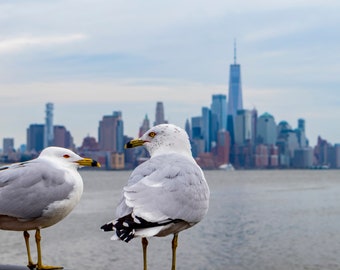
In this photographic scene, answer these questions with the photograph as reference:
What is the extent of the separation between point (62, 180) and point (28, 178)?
0.29 metres

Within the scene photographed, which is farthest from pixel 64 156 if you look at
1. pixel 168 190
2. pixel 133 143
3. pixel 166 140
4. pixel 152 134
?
pixel 168 190

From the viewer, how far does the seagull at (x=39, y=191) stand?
5734 mm

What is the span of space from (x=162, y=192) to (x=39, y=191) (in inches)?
60.9

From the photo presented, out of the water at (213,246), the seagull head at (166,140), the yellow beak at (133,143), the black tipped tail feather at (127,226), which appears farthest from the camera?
the water at (213,246)

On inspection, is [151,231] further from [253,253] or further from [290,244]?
[290,244]

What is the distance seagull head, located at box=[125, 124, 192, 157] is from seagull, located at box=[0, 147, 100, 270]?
2.33 feet

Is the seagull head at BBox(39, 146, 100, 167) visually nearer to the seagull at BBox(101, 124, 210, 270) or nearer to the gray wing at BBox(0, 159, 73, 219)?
the gray wing at BBox(0, 159, 73, 219)

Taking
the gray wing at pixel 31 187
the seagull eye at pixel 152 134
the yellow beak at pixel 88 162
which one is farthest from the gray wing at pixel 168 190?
the gray wing at pixel 31 187

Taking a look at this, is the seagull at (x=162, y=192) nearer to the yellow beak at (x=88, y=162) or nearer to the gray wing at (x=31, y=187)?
the yellow beak at (x=88, y=162)

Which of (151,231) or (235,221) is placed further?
(235,221)

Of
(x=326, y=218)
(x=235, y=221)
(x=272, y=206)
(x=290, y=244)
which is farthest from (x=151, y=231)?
(x=272, y=206)

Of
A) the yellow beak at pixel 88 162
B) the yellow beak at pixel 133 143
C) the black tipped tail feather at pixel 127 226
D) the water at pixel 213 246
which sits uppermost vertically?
the yellow beak at pixel 133 143

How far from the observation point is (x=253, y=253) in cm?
3606

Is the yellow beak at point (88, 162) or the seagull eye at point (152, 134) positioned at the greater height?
the seagull eye at point (152, 134)
